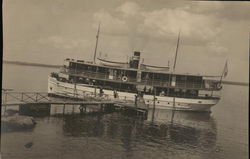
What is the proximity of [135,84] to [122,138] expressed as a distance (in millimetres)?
11017

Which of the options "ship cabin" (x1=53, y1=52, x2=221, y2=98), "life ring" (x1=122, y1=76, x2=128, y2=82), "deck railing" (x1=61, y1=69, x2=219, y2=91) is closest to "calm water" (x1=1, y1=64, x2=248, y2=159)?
"deck railing" (x1=61, y1=69, x2=219, y2=91)

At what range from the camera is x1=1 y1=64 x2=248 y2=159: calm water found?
10430mm

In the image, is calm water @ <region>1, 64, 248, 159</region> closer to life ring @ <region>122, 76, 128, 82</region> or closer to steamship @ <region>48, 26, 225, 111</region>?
steamship @ <region>48, 26, 225, 111</region>

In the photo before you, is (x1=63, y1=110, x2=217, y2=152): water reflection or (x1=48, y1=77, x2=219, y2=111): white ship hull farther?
(x1=48, y1=77, x2=219, y2=111): white ship hull

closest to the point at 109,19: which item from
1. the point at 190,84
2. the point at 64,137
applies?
the point at 64,137

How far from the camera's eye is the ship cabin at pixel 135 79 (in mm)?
22922

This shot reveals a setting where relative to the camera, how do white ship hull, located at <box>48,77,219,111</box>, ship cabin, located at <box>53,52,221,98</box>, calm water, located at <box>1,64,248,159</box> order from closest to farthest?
1. calm water, located at <box>1,64,248,159</box>
2. ship cabin, located at <box>53,52,221,98</box>
3. white ship hull, located at <box>48,77,219,111</box>

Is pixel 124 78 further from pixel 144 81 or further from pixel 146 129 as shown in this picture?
pixel 146 129

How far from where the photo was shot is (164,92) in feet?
77.7

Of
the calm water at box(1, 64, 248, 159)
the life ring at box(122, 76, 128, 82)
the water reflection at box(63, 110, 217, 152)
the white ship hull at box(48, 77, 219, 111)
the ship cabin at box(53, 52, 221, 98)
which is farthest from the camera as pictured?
the life ring at box(122, 76, 128, 82)

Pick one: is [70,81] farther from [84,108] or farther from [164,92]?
[164,92]

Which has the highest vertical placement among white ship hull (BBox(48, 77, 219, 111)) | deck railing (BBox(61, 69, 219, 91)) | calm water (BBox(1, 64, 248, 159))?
deck railing (BBox(61, 69, 219, 91))

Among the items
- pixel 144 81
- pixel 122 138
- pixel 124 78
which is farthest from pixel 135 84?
pixel 122 138

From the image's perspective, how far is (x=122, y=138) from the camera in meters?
13.1
